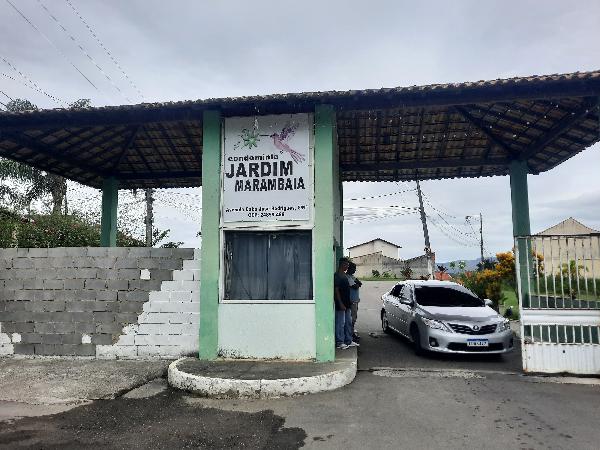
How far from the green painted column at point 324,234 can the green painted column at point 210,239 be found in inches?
69.8

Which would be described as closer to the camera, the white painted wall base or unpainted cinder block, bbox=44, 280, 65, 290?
the white painted wall base

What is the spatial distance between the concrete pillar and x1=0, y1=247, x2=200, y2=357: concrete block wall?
2253 millimetres

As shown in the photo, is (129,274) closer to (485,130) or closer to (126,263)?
(126,263)

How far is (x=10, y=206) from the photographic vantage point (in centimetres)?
2281

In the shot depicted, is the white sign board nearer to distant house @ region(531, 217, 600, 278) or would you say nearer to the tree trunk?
distant house @ region(531, 217, 600, 278)

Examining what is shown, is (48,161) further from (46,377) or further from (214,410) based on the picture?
(214,410)

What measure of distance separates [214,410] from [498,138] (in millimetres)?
8851

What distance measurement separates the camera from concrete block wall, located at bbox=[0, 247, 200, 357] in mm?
8172

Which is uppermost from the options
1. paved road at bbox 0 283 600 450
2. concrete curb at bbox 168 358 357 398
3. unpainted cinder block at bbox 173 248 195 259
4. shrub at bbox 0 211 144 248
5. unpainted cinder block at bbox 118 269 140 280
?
shrub at bbox 0 211 144 248

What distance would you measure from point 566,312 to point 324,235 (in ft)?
13.6

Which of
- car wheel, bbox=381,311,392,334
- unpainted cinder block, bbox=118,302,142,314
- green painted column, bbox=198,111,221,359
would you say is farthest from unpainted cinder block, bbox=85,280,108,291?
car wheel, bbox=381,311,392,334

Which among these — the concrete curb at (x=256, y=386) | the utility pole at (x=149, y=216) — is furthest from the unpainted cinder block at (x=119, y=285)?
the utility pole at (x=149, y=216)

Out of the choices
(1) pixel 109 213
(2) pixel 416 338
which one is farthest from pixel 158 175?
(2) pixel 416 338

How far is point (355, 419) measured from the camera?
17.3ft
